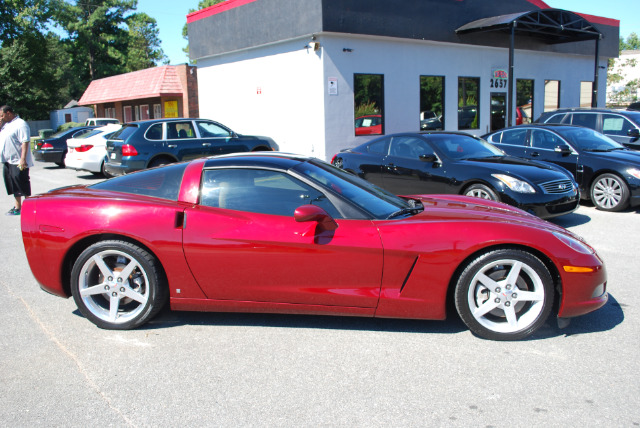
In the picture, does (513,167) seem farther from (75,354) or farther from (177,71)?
(177,71)

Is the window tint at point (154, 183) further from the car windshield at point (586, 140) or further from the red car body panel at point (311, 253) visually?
the car windshield at point (586, 140)

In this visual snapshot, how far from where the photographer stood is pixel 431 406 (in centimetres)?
303

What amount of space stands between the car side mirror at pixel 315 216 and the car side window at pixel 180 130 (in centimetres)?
959

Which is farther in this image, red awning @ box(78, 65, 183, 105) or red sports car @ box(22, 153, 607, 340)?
red awning @ box(78, 65, 183, 105)

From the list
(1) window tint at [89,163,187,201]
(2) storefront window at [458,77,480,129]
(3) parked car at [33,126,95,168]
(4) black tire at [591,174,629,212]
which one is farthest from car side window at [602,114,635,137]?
(3) parked car at [33,126,95,168]

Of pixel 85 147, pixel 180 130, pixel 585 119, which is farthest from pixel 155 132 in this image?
pixel 585 119

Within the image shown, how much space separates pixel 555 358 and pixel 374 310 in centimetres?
124

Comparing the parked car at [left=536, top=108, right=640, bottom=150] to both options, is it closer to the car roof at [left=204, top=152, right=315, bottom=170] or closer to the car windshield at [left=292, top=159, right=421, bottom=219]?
the car windshield at [left=292, top=159, right=421, bottom=219]

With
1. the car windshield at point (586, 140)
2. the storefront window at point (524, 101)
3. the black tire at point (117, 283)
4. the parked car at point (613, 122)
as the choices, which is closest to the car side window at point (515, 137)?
the car windshield at point (586, 140)

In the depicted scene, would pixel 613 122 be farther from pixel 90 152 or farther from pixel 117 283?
pixel 90 152

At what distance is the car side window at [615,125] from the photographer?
11773 millimetres

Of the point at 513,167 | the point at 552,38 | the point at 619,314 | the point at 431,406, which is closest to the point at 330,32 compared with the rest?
the point at 513,167

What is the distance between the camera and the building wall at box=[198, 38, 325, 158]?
1542cm

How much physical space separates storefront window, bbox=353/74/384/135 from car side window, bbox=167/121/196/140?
16.6 ft
